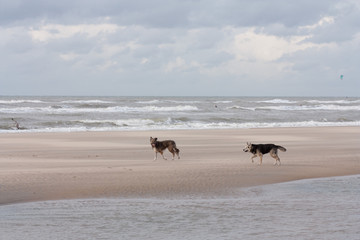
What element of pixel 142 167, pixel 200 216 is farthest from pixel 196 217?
pixel 142 167

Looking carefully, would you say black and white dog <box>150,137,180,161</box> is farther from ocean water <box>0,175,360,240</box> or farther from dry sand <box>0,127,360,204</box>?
ocean water <box>0,175,360,240</box>

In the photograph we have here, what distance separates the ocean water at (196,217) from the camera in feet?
19.6

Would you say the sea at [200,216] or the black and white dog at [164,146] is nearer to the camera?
the sea at [200,216]

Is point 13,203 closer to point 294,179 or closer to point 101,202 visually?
point 101,202

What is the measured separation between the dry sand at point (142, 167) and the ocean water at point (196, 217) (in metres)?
0.75

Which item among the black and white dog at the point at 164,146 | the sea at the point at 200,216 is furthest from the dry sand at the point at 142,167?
the sea at the point at 200,216

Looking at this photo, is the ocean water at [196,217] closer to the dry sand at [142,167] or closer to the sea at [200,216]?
the sea at [200,216]

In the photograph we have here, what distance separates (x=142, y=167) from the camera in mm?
11734

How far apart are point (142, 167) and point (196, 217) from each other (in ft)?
16.5

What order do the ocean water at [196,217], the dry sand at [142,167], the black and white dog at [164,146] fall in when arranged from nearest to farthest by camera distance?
the ocean water at [196,217], the dry sand at [142,167], the black and white dog at [164,146]

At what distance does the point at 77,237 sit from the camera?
19.1 feet

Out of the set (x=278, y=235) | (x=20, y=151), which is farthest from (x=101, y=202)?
(x=20, y=151)

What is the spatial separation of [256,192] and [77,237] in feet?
13.4

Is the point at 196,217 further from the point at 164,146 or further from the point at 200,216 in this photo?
the point at 164,146
